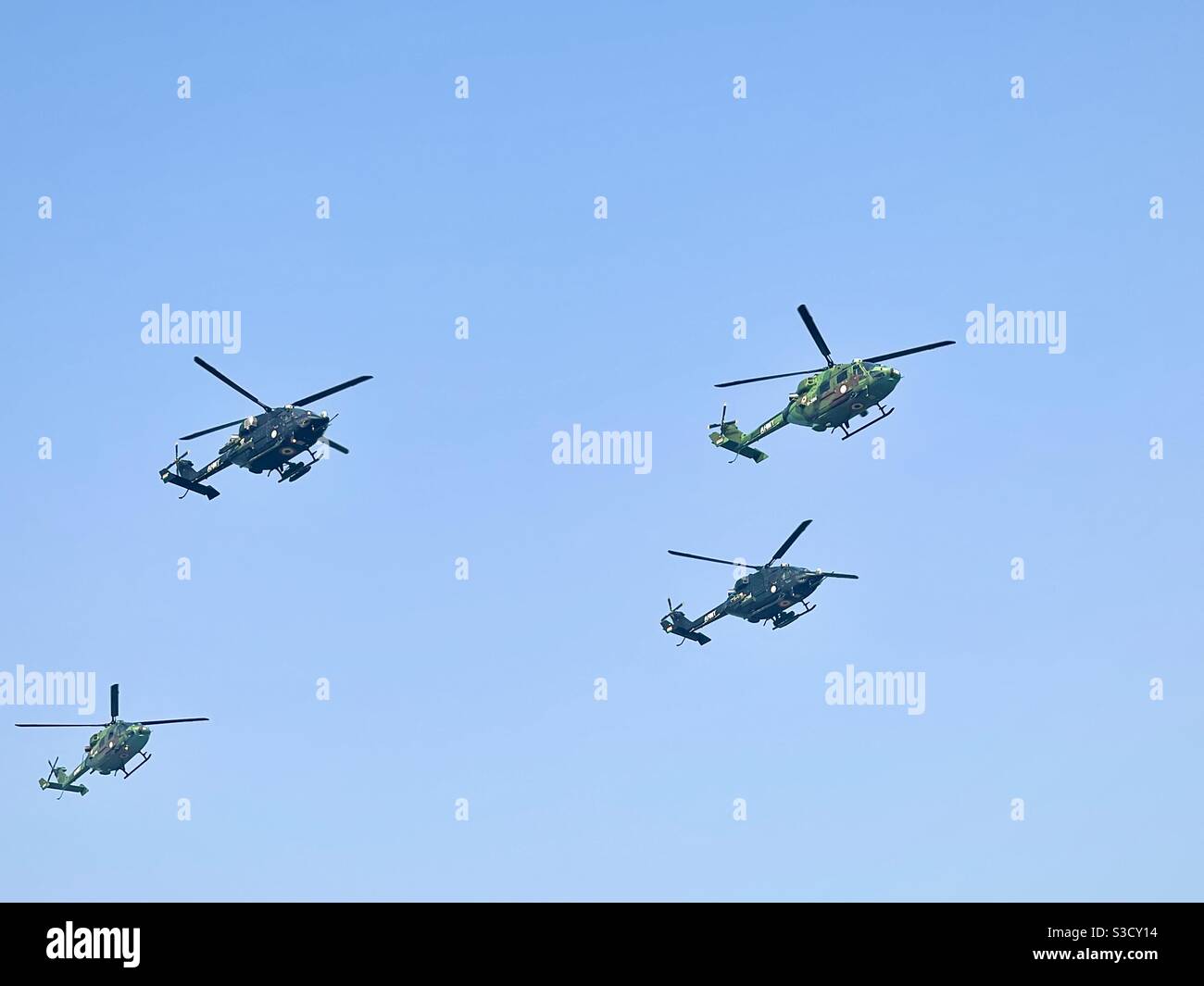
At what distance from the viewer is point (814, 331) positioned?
92.4m

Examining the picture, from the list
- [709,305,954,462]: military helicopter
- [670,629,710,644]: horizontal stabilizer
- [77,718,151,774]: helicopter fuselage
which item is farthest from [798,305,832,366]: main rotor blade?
[77,718,151,774]: helicopter fuselage

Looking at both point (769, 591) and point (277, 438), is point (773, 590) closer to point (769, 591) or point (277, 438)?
point (769, 591)

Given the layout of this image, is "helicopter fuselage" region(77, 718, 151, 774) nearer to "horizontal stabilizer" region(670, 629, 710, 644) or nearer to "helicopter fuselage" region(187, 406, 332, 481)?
"helicopter fuselage" region(187, 406, 332, 481)

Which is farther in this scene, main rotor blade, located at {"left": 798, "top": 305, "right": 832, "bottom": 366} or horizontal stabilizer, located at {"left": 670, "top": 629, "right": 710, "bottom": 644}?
horizontal stabilizer, located at {"left": 670, "top": 629, "right": 710, "bottom": 644}

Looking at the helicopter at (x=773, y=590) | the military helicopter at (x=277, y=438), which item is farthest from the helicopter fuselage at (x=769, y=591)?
the military helicopter at (x=277, y=438)

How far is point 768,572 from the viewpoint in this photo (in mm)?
102062

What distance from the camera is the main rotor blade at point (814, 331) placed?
89625mm

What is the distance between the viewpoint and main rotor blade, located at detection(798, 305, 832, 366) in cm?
8962
